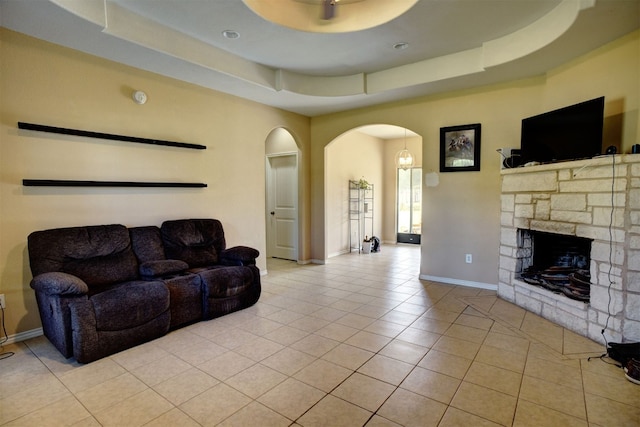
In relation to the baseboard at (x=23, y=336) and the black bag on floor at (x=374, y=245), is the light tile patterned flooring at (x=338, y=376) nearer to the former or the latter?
the baseboard at (x=23, y=336)

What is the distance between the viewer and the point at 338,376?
228 centimetres

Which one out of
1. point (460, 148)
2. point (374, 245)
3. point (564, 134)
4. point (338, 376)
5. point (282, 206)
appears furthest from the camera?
point (374, 245)

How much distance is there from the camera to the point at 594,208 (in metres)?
2.80

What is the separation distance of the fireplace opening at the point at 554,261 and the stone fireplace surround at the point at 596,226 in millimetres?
149

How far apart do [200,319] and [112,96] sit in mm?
2447

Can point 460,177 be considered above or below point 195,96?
below

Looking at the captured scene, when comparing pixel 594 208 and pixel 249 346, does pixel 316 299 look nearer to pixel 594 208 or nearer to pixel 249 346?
pixel 249 346

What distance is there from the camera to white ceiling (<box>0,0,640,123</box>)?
106 inches

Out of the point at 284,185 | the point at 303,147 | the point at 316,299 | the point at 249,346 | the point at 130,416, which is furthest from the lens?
the point at 284,185

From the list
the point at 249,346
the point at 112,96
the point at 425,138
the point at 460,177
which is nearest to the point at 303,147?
the point at 425,138

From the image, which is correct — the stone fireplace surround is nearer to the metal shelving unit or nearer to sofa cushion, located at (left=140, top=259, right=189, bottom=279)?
sofa cushion, located at (left=140, top=259, right=189, bottom=279)

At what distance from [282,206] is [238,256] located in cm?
276

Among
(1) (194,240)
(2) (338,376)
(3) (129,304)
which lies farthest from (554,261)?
(3) (129,304)

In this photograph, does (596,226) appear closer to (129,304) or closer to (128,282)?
(129,304)
